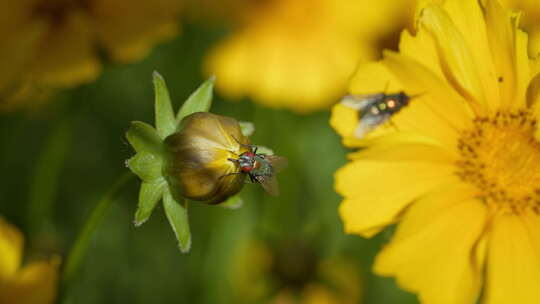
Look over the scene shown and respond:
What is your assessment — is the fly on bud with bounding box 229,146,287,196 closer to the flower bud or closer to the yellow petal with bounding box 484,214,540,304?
the flower bud

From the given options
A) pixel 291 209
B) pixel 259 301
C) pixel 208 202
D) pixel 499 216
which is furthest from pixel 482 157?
pixel 291 209

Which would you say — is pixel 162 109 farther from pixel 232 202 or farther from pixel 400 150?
pixel 400 150

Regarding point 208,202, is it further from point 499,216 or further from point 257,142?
point 257,142

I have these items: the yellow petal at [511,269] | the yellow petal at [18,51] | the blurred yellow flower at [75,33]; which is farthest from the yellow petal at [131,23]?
the yellow petal at [511,269]

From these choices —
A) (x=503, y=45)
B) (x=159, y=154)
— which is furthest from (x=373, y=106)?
(x=159, y=154)

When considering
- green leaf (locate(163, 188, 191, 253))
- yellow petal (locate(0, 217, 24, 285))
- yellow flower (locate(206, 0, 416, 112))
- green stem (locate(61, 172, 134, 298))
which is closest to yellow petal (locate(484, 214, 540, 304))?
green leaf (locate(163, 188, 191, 253))

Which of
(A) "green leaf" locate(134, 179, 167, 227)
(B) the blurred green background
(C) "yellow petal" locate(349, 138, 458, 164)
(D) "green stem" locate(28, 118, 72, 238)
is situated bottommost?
(B) the blurred green background
